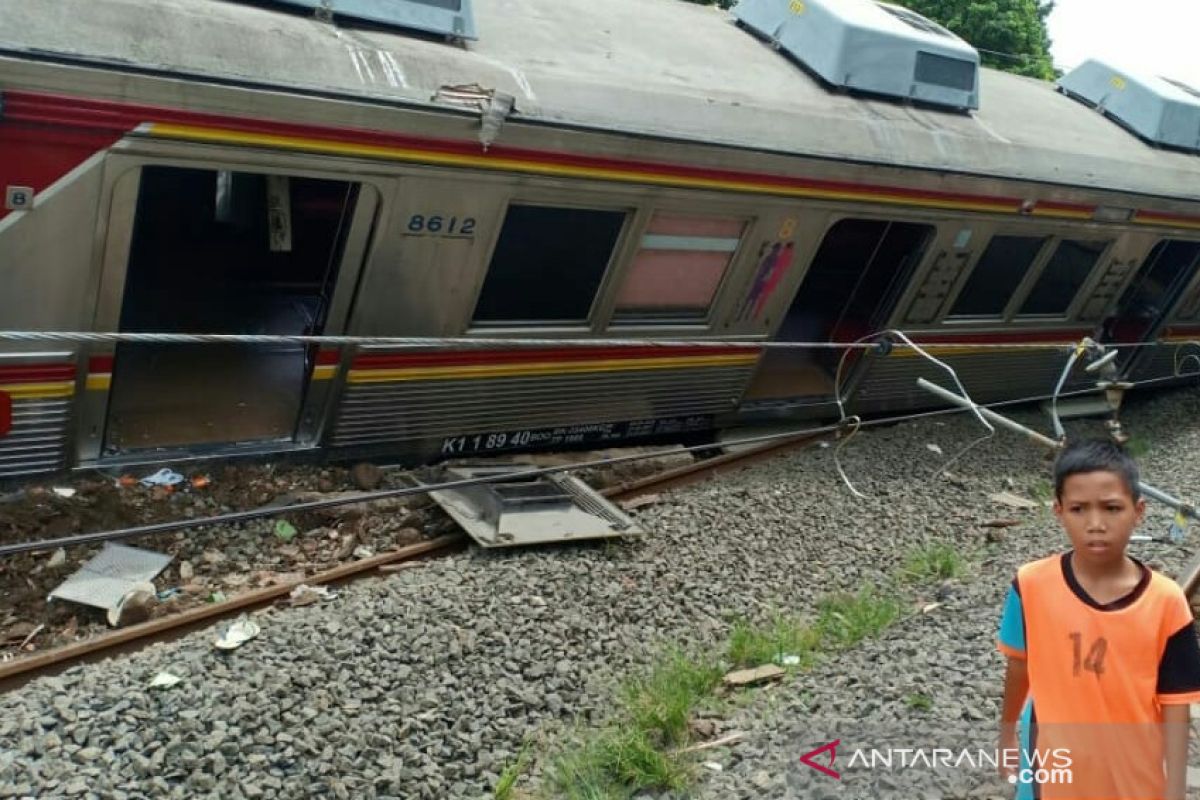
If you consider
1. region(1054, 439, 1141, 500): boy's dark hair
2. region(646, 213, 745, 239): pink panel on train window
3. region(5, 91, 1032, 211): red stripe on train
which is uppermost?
region(1054, 439, 1141, 500): boy's dark hair

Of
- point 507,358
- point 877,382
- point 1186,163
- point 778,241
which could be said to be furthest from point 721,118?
point 1186,163

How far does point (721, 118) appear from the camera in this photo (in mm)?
6355

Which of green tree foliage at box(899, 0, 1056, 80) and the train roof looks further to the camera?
green tree foliage at box(899, 0, 1056, 80)

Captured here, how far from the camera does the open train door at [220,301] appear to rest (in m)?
5.30

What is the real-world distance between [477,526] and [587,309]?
1584 mm

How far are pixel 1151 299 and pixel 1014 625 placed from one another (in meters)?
9.43

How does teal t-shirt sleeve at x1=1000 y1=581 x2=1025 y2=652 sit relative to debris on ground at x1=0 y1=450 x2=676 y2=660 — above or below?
above

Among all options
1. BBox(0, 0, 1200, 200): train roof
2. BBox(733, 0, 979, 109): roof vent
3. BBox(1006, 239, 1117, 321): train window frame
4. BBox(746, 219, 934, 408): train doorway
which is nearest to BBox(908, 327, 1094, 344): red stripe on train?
BBox(1006, 239, 1117, 321): train window frame

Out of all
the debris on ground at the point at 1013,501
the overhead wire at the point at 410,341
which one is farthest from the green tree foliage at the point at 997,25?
the debris on ground at the point at 1013,501

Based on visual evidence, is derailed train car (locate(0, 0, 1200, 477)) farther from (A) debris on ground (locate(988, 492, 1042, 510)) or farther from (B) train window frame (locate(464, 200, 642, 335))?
(A) debris on ground (locate(988, 492, 1042, 510))

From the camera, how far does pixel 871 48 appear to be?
25.3ft

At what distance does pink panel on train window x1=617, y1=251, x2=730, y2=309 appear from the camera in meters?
6.56

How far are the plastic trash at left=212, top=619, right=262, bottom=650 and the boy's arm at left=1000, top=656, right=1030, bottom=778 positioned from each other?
282 cm

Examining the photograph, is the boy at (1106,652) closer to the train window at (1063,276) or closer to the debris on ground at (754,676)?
the debris on ground at (754,676)
